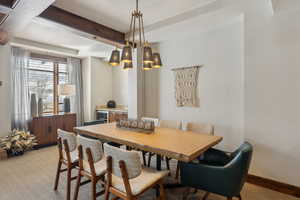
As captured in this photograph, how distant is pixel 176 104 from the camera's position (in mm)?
3787

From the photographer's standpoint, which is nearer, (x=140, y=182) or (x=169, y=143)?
(x=140, y=182)

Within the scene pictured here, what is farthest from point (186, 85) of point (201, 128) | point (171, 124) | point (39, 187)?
point (39, 187)

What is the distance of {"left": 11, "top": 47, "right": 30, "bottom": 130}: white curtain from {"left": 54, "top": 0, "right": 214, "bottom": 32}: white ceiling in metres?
2.46

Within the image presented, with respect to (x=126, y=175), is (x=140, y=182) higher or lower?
lower

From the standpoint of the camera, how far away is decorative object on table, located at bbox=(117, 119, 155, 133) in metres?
2.38

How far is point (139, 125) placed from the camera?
2.46 metres

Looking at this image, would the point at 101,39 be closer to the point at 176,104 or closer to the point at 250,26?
the point at 176,104

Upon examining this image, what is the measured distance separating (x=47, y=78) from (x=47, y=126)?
4.80 feet

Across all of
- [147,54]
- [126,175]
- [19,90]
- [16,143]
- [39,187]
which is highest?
[147,54]

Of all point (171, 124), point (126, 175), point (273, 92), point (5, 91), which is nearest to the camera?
point (126, 175)

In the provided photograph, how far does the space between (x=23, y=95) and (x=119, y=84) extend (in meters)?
2.72

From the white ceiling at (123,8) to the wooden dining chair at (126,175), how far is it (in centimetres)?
222

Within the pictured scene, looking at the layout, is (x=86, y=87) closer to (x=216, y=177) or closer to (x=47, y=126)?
(x=47, y=126)

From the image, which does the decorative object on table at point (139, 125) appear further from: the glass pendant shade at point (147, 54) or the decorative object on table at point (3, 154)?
the decorative object on table at point (3, 154)
